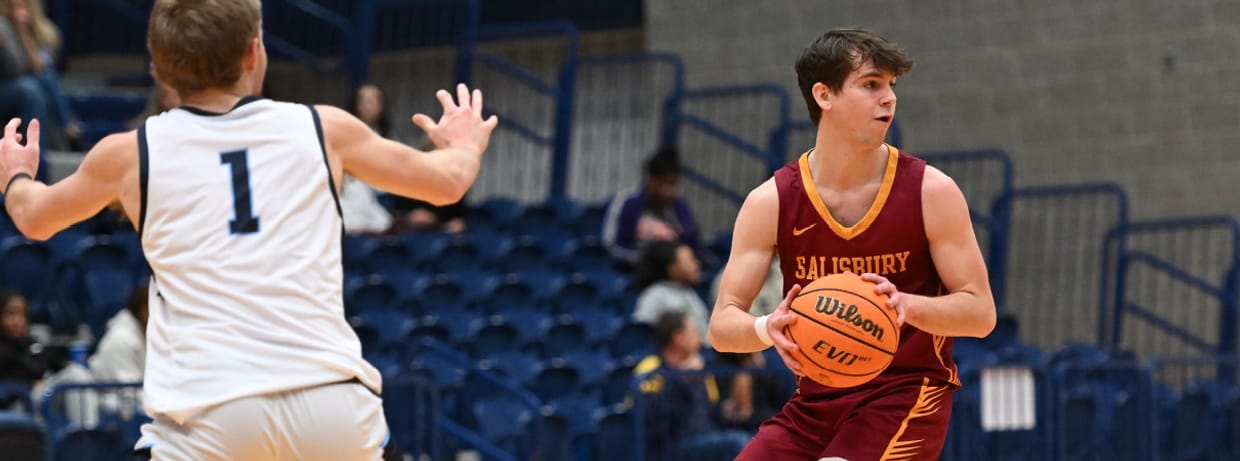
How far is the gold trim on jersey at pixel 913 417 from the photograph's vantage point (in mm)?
4809

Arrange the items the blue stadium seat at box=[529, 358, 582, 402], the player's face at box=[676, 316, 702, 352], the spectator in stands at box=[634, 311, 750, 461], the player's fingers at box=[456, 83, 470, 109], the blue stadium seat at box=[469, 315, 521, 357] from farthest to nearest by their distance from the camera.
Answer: the blue stadium seat at box=[469, 315, 521, 357] → the blue stadium seat at box=[529, 358, 582, 402] → the player's face at box=[676, 316, 702, 352] → the spectator in stands at box=[634, 311, 750, 461] → the player's fingers at box=[456, 83, 470, 109]

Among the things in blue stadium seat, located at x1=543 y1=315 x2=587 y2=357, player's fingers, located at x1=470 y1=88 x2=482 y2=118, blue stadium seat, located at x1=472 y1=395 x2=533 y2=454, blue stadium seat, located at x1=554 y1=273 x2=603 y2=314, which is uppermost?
player's fingers, located at x1=470 y1=88 x2=482 y2=118

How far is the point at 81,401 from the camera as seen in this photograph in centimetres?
816

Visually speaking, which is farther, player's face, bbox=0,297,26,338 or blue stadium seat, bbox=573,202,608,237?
blue stadium seat, bbox=573,202,608,237

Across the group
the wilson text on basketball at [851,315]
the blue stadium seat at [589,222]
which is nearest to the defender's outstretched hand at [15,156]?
the wilson text on basketball at [851,315]

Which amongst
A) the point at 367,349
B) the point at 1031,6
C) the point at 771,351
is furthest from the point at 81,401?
the point at 1031,6

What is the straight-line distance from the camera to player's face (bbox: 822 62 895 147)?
4.71 meters

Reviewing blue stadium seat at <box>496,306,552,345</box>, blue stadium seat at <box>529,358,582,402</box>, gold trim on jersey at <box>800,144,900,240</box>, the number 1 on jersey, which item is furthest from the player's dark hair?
blue stadium seat at <box>496,306,552,345</box>

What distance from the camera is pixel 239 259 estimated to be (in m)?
3.84

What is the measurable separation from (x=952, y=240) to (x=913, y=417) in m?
0.50

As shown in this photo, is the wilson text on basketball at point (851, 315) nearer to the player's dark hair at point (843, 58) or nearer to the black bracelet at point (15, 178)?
the player's dark hair at point (843, 58)

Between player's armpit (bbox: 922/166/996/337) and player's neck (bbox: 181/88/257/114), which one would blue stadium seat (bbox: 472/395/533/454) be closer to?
player's armpit (bbox: 922/166/996/337)

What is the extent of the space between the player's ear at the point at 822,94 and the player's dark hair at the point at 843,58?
1cm

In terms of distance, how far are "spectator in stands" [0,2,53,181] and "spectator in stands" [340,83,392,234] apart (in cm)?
208
